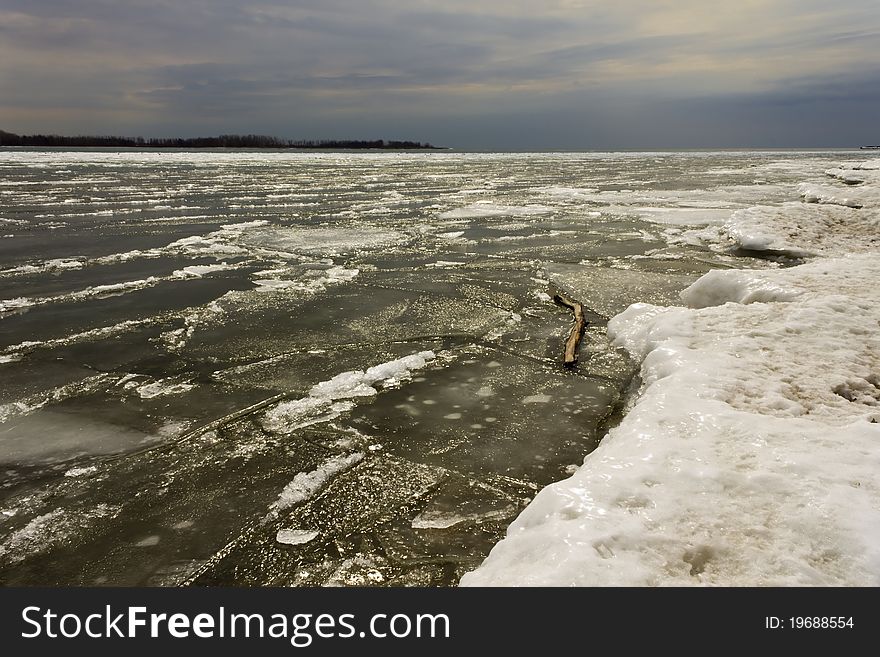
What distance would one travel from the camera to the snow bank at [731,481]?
70.5 inches

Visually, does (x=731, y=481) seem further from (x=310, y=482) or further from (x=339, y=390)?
(x=339, y=390)

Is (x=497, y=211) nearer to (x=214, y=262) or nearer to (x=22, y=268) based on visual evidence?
(x=214, y=262)

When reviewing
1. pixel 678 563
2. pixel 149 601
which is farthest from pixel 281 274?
pixel 678 563

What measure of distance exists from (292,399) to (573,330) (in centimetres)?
257

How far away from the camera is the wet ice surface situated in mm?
2299

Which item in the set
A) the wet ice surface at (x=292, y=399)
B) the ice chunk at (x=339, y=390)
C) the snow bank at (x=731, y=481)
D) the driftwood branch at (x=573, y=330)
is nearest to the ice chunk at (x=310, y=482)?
the wet ice surface at (x=292, y=399)

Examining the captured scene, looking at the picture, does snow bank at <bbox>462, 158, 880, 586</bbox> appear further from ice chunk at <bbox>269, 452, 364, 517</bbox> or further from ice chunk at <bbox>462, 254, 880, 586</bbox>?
ice chunk at <bbox>269, 452, 364, 517</bbox>

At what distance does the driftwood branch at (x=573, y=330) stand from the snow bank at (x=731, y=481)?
1.87ft

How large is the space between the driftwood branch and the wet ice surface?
114mm

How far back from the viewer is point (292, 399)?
143 inches

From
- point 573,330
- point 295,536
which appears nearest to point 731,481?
point 295,536

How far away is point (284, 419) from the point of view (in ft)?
11.0

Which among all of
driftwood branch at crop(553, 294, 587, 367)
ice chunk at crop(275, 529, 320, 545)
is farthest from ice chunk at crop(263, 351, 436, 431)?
driftwood branch at crop(553, 294, 587, 367)

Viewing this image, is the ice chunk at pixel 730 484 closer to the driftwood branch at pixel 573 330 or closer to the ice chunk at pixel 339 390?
the driftwood branch at pixel 573 330
